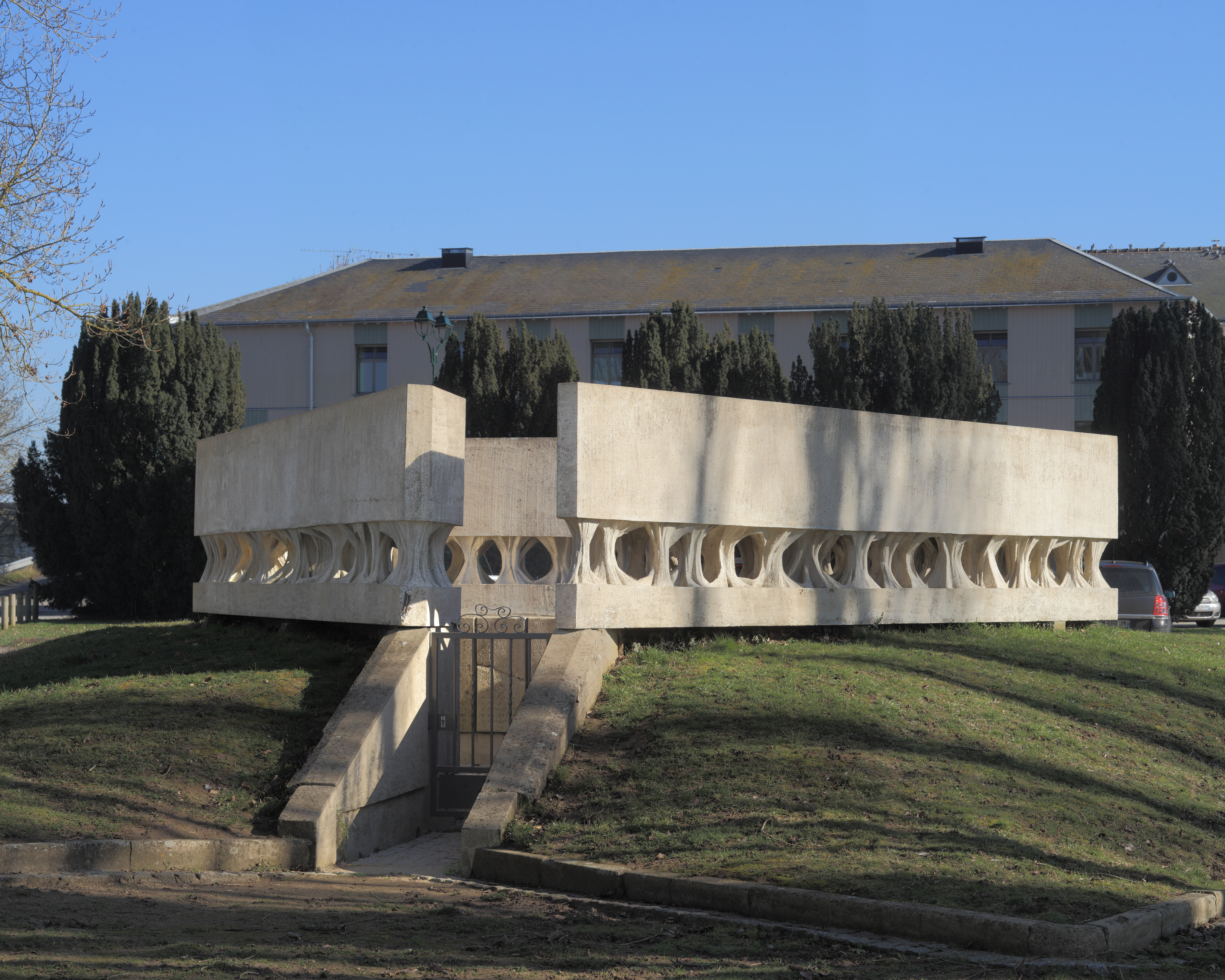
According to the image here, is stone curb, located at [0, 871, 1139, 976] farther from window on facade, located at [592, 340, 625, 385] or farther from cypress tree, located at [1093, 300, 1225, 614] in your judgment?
window on facade, located at [592, 340, 625, 385]

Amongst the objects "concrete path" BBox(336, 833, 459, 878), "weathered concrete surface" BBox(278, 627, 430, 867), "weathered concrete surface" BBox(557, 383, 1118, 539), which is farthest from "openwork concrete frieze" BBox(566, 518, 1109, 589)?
"concrete path" BBox(336, 833, 459, 878)

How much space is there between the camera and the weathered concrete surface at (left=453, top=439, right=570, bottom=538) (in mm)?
15516

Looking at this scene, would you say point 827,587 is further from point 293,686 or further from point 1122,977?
point 1122,977

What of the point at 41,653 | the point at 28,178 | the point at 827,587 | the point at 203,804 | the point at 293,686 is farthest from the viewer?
the point at 41,653

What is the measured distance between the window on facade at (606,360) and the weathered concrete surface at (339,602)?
2220 cm

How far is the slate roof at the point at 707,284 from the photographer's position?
115ft

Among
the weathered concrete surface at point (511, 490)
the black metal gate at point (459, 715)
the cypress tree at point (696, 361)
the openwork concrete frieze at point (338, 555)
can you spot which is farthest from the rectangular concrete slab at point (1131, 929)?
the cypress tree at point (696, 361)

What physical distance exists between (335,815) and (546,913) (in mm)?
2665

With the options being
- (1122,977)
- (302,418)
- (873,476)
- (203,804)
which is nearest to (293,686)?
(203,804)

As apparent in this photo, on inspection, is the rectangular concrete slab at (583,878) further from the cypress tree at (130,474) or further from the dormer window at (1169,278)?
the dormer window at (1169,278)

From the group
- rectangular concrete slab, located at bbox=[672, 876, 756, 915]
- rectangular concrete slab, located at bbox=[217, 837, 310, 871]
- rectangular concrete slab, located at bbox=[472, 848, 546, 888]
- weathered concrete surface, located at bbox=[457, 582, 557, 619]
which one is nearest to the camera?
rectangular concrete slab, located at bbox=[672, 876, 756, 915]

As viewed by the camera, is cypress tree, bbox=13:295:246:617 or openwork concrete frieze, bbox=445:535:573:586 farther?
cypress tree, bbox=13:295:246:617

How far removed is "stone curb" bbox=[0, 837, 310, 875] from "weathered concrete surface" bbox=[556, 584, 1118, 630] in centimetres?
308

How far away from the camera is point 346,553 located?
42.2 feet
